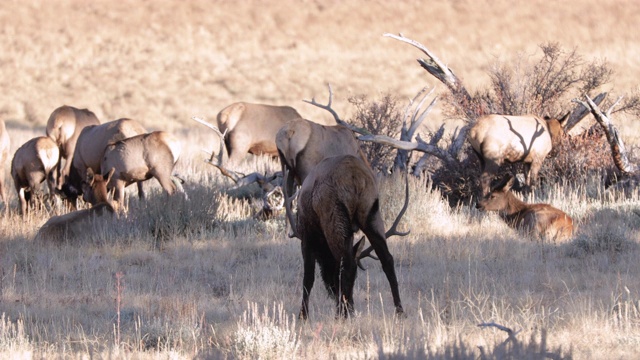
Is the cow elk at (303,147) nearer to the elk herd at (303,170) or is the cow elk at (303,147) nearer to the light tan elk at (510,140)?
the elk herd at (303,170)

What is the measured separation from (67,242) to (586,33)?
44055 millimetres

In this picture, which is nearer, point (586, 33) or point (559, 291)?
point (559, 291)

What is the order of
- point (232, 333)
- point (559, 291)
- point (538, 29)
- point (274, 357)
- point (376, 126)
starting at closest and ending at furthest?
point (274, 357) < point (232, 333) < point (559, 291) < point (376, 126) < point (538, 29)

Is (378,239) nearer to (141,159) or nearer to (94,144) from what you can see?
(141,159)

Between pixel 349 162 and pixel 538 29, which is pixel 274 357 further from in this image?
pixel 538 29

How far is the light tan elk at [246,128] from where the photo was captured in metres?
17.9

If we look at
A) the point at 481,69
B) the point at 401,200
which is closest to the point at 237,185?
the point at 401,200

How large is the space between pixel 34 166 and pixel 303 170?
5695mm

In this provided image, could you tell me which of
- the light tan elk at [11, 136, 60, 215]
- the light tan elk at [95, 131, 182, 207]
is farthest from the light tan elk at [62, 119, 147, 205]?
the light tan elk at [95, 131, 182, 207]

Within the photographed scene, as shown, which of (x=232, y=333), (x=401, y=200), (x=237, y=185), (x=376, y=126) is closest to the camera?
(x=232, y=333)

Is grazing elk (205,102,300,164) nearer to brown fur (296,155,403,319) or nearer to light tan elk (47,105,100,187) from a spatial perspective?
light tan elk (47,105,100,187)

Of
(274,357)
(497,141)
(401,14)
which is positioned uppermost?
(401,14)

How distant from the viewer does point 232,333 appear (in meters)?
7.31

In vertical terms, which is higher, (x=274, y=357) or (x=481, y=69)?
(x=481, y=69)
